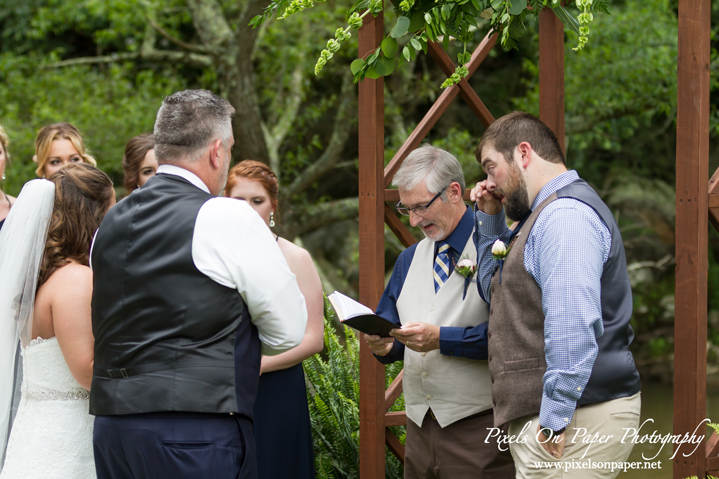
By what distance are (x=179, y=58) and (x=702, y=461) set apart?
23.5ft

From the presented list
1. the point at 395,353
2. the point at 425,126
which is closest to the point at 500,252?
the point at 395,353

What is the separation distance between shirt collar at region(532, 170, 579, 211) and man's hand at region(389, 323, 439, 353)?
0.61 meters

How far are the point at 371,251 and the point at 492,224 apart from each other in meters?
0.69

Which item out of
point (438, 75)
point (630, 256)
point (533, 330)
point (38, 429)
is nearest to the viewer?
point (533, 330)

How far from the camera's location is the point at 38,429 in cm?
242

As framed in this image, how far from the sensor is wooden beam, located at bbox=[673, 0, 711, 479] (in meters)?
2.60

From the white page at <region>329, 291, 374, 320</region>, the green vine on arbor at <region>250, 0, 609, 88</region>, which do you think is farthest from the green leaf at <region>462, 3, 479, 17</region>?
the white page at <region>329, 291, 374, 320</region>

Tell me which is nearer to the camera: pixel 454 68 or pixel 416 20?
pixel 416 20

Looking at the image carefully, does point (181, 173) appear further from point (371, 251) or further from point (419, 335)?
point (371, 251)

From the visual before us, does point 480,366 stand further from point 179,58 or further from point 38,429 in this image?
point 179,58

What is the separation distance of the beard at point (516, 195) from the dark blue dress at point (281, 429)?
4.01ft

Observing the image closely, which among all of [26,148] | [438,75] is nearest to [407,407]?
[26,148]

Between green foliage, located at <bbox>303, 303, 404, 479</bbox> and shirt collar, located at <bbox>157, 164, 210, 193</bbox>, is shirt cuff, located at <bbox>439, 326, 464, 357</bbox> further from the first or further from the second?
green foliage, located at <bbox>303, 303, 404, 479</bbox>

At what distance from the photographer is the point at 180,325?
189 centimetres
